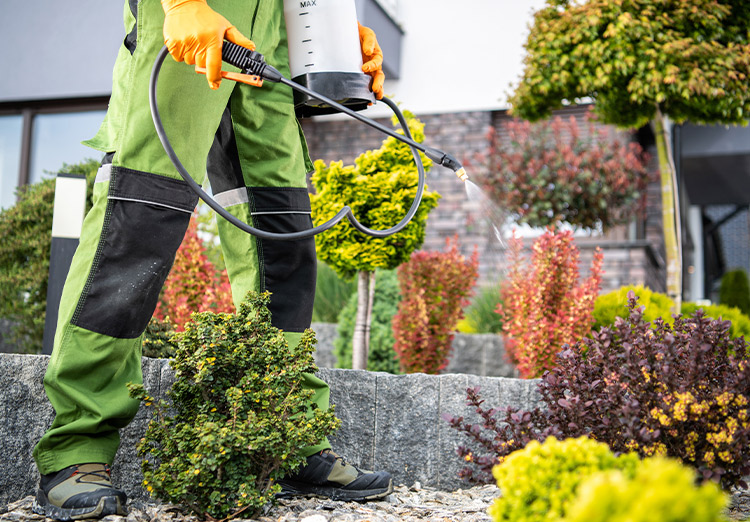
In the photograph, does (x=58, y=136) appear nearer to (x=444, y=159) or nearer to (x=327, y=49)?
(x=327, y=49)

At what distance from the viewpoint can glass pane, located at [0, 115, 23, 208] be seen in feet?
24.2

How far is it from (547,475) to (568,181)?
5878 mm

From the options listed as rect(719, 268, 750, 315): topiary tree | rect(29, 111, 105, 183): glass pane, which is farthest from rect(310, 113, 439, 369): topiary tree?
rect(719, 268, 750, 315): topiary tree

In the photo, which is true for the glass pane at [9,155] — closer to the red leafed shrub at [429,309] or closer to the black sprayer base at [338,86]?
the red leafed shrub at [429,309]

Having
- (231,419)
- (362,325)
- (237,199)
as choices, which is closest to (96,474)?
(231,419)

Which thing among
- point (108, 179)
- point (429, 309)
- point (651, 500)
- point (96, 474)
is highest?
point (108, 179)

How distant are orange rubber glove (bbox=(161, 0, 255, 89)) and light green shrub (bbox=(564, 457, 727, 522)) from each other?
1300 mm

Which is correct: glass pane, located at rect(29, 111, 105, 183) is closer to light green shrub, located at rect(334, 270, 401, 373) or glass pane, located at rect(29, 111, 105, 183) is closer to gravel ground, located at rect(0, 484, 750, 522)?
light green shrub, located at rect(334, 270, 401, 373)

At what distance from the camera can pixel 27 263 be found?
4.05 meters

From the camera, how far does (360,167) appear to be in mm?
3330

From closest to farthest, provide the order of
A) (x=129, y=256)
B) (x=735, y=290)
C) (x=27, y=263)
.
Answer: (x=129, y=256), (x=27, y=263), (x=735, y=290)

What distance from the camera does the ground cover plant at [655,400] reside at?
1.62 metres

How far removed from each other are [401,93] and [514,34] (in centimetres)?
134

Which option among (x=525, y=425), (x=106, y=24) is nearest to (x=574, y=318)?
(x=525, y=425)
